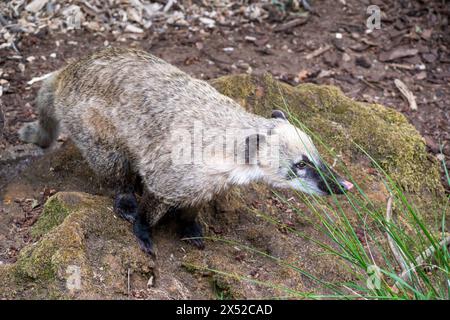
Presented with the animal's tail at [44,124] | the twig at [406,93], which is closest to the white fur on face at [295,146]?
the animal's tail at [44,124]

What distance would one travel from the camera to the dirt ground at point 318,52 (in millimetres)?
7766

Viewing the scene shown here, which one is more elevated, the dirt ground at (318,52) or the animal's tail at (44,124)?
the animal's tail at (44,124)

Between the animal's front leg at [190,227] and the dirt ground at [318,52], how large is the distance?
293cm

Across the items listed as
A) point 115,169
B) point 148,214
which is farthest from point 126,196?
point 148,214

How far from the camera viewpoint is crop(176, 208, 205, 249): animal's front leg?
5.14 m

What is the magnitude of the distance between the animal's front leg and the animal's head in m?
0.74

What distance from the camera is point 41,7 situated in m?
8.65

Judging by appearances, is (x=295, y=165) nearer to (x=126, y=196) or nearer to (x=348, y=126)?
(x=126, y=196)

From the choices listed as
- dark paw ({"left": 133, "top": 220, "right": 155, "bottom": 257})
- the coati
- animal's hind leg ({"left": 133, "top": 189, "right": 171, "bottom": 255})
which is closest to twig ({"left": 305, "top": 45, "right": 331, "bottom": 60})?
the coati

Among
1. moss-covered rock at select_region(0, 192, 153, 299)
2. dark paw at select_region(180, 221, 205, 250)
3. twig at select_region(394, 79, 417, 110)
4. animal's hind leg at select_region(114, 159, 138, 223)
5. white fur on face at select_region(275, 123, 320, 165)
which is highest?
white fur on face at select_region(275, 123, 320, 165)

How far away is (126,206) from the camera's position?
209 inches

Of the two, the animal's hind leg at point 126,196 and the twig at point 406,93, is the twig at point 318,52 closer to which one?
the twig at point 406,93

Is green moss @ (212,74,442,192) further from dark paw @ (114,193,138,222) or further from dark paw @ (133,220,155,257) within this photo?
dark paw @ (133,220,155,257)
